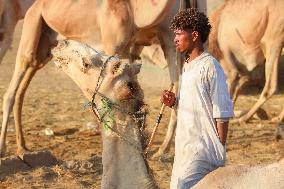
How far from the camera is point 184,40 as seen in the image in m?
3.80

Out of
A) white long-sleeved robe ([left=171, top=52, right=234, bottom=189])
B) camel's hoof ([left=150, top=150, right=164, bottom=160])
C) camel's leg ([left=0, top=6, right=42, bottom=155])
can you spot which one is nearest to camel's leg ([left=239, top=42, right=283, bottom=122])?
camel's hoof ([left=150, top=150, right=164, bottom=160])

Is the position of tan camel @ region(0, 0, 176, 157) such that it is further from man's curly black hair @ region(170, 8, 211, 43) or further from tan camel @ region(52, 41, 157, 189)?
tan camel @ region(52, 41, 157, 189)

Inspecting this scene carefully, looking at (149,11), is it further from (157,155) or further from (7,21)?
(7,21)

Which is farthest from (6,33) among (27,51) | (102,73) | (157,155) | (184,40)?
(102,73)

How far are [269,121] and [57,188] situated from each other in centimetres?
532

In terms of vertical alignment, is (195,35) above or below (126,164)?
above

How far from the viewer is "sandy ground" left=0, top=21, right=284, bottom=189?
7.32 metres

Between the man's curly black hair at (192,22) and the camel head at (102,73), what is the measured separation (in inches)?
15.0

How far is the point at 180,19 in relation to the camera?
12.5 ft

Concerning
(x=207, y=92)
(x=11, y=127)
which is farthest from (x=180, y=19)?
(x=11, y=127)

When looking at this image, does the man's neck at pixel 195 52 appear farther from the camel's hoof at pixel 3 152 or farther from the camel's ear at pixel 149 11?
the camel's hoof at pixel 3 152

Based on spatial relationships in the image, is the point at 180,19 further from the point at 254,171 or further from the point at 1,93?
the point at 1,93

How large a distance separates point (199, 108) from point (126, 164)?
499mm

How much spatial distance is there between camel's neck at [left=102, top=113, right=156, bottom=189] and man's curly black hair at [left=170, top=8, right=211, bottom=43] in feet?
1.97
